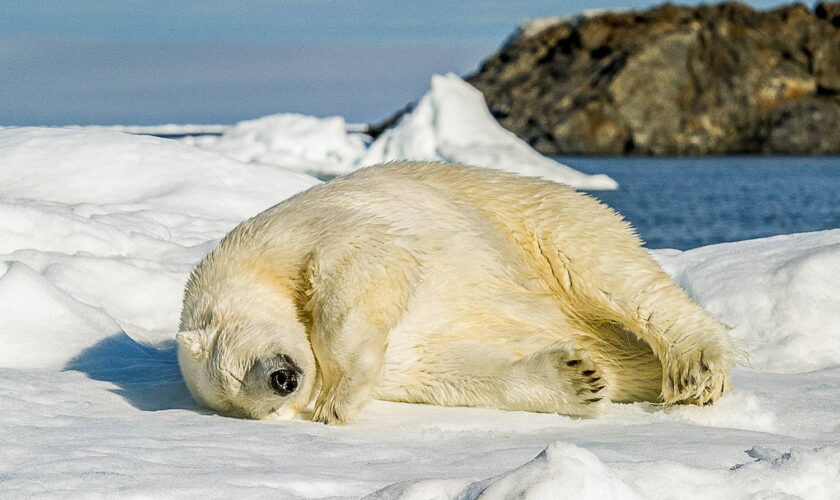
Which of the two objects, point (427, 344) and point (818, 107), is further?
point (818, 107)

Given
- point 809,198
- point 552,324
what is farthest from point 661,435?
point 809,198

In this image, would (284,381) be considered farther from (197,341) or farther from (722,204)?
(722,204)

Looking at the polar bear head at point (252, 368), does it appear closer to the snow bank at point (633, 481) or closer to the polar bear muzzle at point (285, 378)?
the polar bear muzzle at point (285, 378)

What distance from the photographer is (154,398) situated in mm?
3586

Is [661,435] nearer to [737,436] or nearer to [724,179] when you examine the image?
[737,436]

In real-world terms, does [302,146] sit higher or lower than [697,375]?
lower

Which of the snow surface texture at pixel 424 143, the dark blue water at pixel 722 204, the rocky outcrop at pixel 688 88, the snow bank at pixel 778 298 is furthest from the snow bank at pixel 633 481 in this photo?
→ the rocky outcrop at pixel 688 88

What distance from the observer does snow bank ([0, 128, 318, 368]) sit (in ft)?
14.1

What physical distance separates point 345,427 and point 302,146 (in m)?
25.3

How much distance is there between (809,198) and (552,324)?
27.3 meters

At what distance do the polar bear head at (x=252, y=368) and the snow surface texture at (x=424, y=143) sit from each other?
1855 cm

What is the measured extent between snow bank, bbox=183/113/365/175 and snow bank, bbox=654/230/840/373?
21.6 m

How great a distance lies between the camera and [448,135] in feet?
80.2

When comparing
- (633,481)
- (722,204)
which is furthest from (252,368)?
(722,204)
